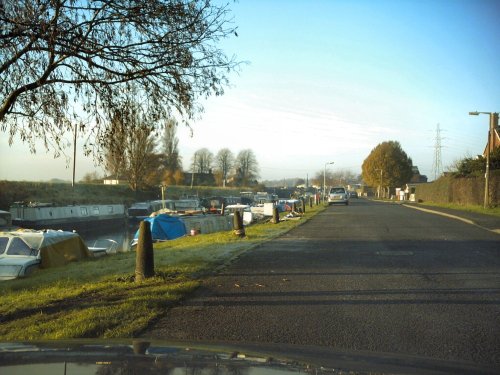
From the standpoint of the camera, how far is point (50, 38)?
20.8ft

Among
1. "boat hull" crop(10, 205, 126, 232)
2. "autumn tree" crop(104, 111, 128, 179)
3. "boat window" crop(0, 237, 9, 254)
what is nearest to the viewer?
"autumn tree" crop(104, 111, 128, 179)

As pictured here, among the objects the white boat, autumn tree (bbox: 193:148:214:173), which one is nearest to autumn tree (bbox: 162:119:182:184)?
autumn tree (bbox: 193:148:214:173)

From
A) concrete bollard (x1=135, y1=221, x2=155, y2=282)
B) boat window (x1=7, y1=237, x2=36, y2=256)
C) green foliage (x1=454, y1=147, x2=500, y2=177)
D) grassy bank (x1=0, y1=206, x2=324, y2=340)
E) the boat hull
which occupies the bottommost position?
the boat hull

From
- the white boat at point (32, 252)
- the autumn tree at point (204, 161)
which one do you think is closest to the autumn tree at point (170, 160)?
the autumn tree at point (204, 161)

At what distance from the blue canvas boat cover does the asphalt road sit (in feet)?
46.7

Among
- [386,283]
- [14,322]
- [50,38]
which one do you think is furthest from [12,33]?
[386,283]

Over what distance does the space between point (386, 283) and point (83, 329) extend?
4.98 m

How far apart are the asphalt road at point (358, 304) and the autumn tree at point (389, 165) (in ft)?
256

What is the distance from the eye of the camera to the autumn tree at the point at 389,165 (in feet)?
289

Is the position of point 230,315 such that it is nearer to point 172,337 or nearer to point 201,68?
point 172,337

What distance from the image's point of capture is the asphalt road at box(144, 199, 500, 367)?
201 inches

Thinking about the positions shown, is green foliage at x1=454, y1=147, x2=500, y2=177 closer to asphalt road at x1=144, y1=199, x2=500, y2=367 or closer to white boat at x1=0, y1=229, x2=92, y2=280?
asphalt road at x1=144, y1=199, x2=500, y2=367

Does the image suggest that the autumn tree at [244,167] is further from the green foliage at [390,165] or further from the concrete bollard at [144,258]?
the concrete bollard at [144,258]

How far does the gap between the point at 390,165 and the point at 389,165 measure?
18cm
